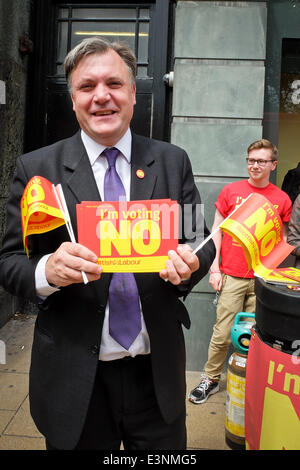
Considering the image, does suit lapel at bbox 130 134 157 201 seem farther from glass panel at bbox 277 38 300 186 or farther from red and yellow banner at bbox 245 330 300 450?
glass panel at bbox 277 38 300 186

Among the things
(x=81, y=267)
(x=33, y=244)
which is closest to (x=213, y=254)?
(x=81, y=267)

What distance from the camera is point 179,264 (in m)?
1.30

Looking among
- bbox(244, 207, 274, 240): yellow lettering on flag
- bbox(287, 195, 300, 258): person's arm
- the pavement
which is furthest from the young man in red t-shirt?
bbox(244, 207, 274, 240): yellow lettering on flag

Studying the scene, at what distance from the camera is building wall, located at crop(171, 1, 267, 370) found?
3.86 meters

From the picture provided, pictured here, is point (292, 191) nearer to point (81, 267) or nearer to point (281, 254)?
point (281, 254)

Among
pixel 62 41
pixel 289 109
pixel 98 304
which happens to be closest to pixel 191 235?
pixel 98 304

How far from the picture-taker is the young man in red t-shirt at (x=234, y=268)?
3412 millimetres

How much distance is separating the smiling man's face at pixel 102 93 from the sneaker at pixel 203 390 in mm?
2649

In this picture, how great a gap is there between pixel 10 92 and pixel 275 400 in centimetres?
416

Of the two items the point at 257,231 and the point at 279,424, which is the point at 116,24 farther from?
the point at 279,424

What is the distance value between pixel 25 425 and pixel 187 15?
3848 mm

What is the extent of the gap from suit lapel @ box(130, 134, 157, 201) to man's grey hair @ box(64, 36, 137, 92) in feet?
0.90

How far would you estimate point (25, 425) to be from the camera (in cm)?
303

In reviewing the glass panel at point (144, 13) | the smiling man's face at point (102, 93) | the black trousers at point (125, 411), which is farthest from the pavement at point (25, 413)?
the glass panel at point (144, 13)
